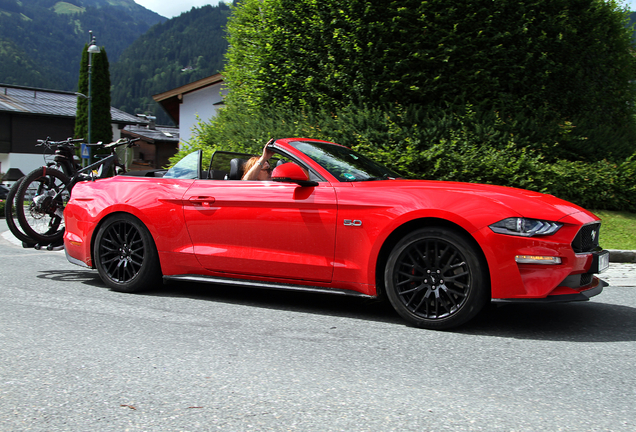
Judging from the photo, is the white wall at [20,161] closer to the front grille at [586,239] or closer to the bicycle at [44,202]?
the bicycle at [44,202]

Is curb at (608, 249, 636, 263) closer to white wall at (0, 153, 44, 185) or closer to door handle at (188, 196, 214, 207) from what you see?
door handle at (188, 196, 214, 207)

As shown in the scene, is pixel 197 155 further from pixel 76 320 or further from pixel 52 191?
pixel 52 191

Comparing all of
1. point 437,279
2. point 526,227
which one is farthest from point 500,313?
point 526,227

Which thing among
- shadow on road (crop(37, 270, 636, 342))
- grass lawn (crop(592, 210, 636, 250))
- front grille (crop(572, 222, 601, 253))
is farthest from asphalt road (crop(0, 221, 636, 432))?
grass lawn (crop(592, 210, 636, 250))

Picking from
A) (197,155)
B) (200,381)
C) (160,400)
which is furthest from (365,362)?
(197,155)

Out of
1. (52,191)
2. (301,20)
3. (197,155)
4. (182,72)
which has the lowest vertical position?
(52,191)

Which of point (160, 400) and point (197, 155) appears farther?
point (197, 155)

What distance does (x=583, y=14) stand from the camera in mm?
12711

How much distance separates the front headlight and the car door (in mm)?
1257

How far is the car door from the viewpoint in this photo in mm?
4691

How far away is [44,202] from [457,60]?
27.0 ft

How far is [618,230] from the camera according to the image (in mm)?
9938

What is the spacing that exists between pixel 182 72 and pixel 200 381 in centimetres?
15020

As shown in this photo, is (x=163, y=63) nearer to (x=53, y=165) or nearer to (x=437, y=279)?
(x=53, y=165)
